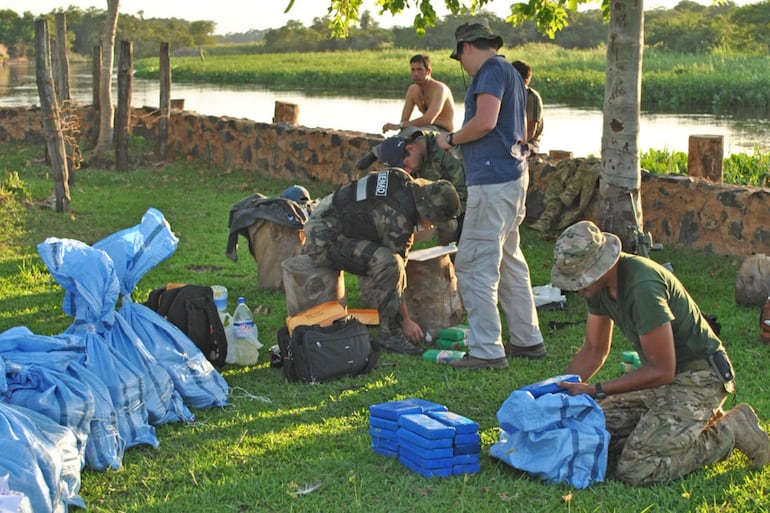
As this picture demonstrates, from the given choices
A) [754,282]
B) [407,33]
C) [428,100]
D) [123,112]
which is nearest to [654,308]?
[754,282]

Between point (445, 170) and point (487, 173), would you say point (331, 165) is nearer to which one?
point (445, 170)

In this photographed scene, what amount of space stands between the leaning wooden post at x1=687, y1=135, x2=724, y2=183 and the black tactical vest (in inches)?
161

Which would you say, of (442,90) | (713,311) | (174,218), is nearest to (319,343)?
(713,311)

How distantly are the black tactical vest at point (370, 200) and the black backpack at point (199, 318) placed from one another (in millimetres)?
1052

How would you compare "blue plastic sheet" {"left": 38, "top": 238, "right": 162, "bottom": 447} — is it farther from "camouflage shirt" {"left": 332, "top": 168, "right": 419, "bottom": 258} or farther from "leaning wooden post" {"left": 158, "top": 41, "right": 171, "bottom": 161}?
"leaning wooden post" {"left": 158, "top": 41, "right": 171, "bottom": 161}

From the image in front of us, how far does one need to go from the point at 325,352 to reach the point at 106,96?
10.1 m

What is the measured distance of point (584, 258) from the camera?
4.78 meters

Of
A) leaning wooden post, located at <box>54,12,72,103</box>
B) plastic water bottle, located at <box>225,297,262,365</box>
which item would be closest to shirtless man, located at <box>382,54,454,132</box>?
plastic water bottle, located at <box>225,297,262,365</box>

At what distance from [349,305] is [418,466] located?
132 inches

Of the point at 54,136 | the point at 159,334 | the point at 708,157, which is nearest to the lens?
the point at 159,334

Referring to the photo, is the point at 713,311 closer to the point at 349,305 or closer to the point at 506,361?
the point at 506,361

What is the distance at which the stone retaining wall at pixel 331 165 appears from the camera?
354 inches

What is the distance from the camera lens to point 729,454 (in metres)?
4.98

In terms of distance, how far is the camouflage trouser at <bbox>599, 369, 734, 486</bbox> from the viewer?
4789mm
